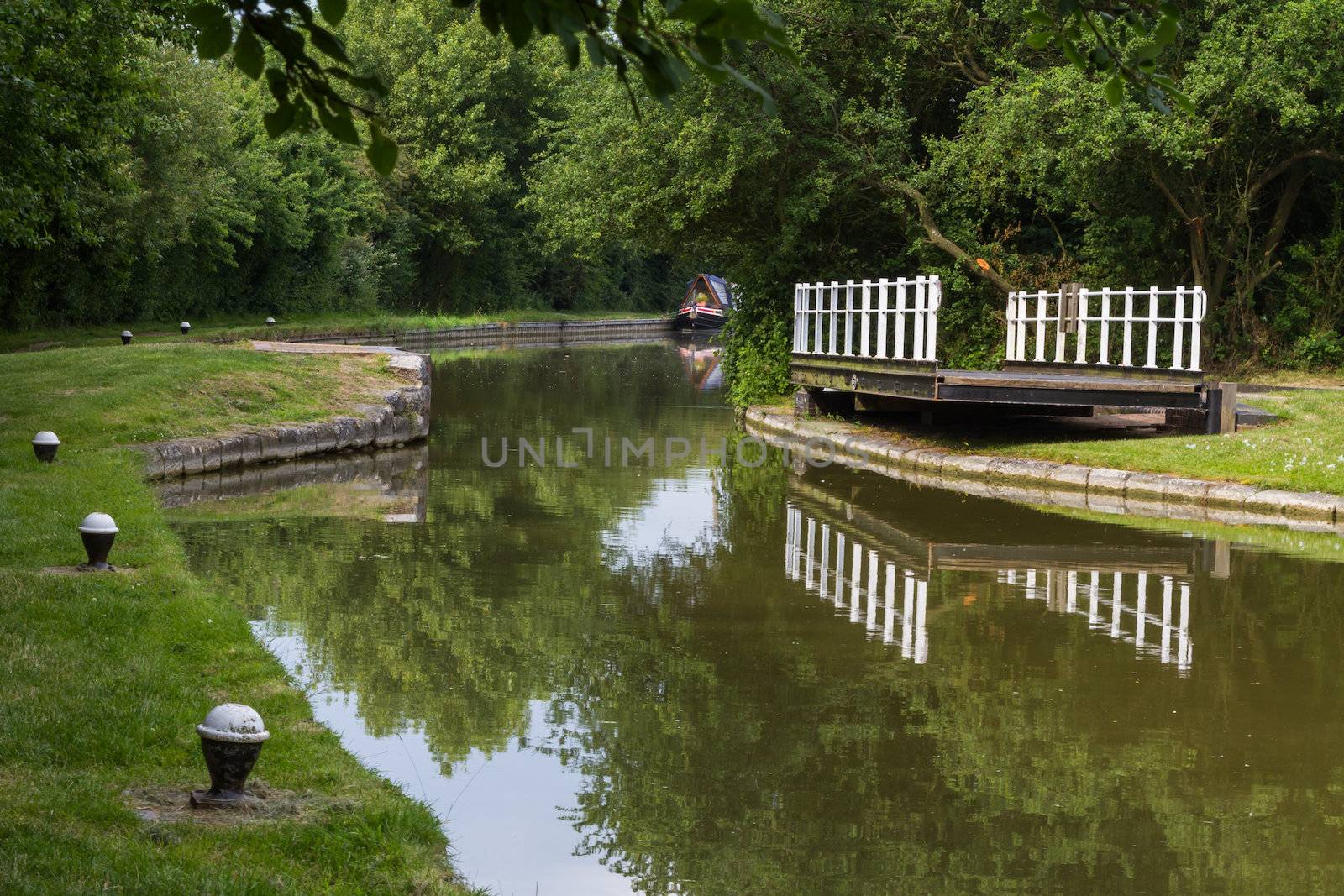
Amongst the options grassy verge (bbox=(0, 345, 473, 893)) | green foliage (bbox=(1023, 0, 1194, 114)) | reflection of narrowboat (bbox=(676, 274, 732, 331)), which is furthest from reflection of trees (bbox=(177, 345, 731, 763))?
reflection of narrowboat (bbox=(676, 274, 732, 331))

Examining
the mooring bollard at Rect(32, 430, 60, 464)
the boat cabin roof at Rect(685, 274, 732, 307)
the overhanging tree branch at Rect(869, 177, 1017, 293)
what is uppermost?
the overhanging tree branch at Rect(869, 177, 1017, 293)

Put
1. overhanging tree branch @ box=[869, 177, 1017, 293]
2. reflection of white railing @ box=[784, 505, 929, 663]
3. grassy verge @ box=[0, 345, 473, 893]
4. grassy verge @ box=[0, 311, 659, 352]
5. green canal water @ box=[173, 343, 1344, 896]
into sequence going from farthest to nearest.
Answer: grassy verge @ box=[0, 311, 659, 352]
overhanging tree branch @ box=[869, 177, 1017, 293]
reflection of white railing @ box=[784, 505, 929, 663]
green canal water @ box=[173, 343, 1344, 896]
grassy verge @ box=[0, 345, 473, 893]

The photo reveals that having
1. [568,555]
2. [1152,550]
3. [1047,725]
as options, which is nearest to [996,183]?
[1152,550]

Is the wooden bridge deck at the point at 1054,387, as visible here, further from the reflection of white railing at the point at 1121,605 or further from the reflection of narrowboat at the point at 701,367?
the reflection of narrowboat at the point at 701,367

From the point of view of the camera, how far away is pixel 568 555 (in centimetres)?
1089

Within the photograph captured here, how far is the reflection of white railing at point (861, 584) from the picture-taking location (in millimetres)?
8680

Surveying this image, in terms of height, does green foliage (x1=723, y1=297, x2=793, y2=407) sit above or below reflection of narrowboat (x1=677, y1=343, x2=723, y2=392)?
above

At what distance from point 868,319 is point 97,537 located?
40.5 ft

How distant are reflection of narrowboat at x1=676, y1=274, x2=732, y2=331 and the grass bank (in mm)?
38475

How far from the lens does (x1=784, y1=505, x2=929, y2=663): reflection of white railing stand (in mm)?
8680

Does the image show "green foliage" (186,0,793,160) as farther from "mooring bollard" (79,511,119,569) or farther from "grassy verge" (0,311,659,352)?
"grassy verge" (0,311,659,352)

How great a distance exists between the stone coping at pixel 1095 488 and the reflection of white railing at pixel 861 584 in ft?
10.3

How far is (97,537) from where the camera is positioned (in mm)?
7941

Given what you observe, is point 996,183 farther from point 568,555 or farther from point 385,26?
point 385,26
